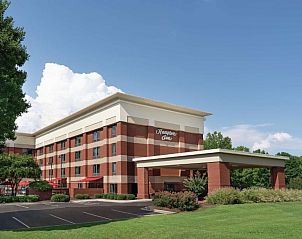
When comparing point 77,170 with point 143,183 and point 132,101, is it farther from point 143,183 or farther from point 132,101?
point 143,183

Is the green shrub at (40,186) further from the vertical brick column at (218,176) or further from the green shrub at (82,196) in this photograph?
the vertical brick column at (218,176)

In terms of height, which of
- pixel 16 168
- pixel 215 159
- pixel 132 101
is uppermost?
pixel 132 101

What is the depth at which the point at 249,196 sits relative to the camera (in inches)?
1190

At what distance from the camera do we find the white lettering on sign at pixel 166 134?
55.6 metres

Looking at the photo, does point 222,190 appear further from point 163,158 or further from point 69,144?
point 69,144

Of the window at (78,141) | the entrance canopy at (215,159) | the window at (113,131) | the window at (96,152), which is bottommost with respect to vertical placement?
the entrance canopy at (215,159)

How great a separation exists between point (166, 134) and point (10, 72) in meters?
38.7

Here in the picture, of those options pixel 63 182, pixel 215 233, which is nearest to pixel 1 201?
pixel 63 182

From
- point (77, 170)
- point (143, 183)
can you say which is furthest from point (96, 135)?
point (143, 183)

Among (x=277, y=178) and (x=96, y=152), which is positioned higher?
(x=96, y=152)

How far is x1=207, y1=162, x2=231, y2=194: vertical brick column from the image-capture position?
3469 cm

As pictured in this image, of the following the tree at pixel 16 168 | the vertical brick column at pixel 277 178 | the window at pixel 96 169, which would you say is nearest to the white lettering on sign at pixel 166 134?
the window at pixel 96 169

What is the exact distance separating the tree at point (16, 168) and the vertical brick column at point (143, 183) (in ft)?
45.4

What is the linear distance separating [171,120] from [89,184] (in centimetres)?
1657
